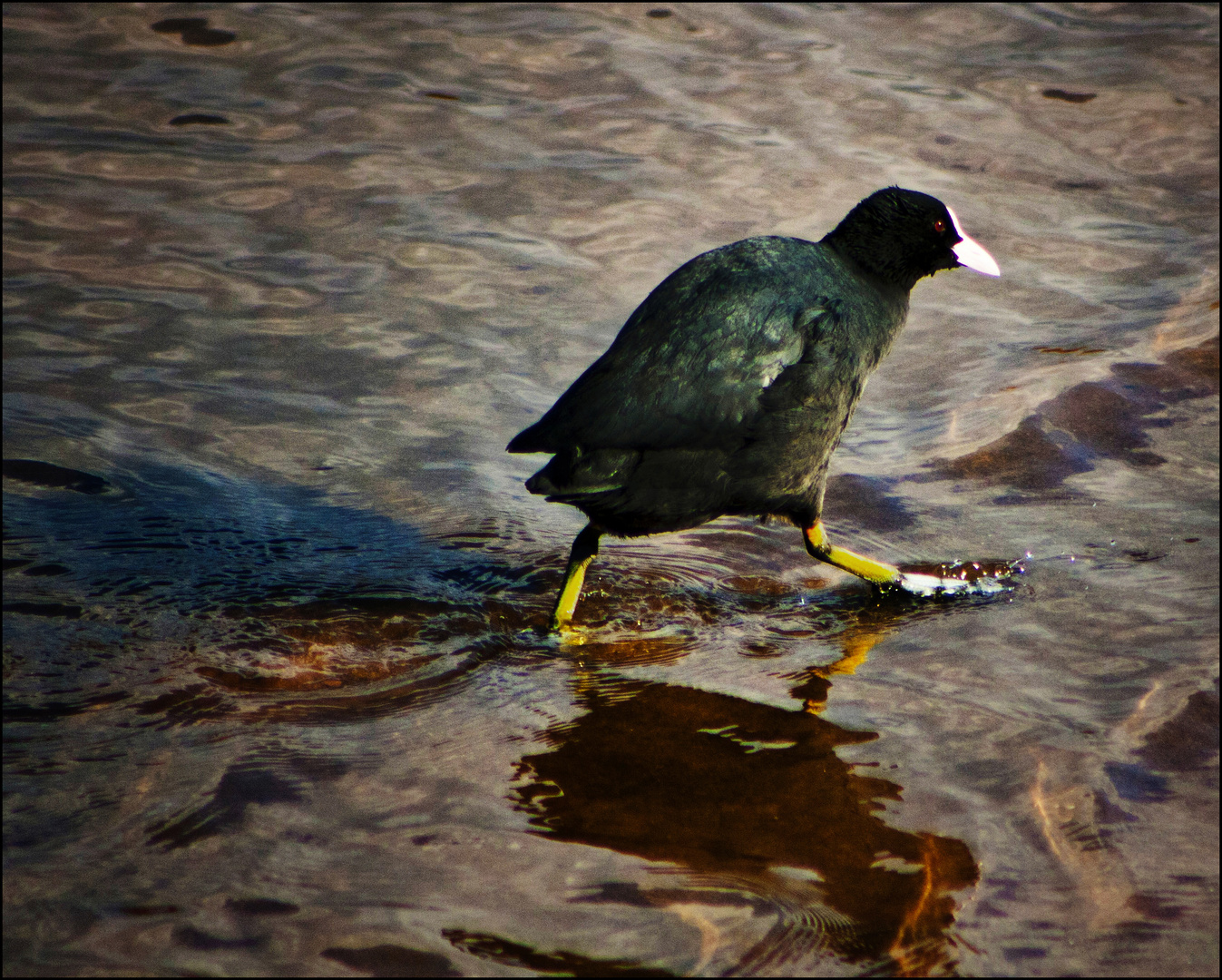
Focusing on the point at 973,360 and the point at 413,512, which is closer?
the point at 413,512

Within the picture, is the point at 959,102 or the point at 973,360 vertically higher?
the point at 959,102

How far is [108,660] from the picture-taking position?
3.61 metres

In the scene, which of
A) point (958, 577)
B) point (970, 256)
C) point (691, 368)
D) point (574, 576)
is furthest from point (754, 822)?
point (970, 256)

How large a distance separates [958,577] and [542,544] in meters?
1.49

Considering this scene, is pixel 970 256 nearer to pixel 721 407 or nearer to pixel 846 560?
pixel 846 560

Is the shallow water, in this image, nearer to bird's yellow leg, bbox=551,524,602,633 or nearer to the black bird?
bird's yellow leg, bbox=551,524,602,633

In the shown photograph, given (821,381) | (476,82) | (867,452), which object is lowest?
(867,452)

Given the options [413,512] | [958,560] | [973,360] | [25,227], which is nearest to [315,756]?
[413,512]

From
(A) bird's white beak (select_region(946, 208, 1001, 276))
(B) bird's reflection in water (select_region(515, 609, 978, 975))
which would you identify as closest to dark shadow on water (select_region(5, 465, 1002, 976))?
(B) bird's reflection in water (select_region(515, 609, 978, 975))

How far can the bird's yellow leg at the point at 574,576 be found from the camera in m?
3.98

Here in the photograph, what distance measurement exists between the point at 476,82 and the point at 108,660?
20.3ft

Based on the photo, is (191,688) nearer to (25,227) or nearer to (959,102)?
(25,227)

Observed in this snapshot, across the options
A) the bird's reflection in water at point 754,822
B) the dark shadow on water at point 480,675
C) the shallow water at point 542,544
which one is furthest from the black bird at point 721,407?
the bird's reflection in water at point 754,822

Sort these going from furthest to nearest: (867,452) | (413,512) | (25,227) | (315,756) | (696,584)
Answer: (25,227), (867,452), (413,512), (696,584), (315,756)
